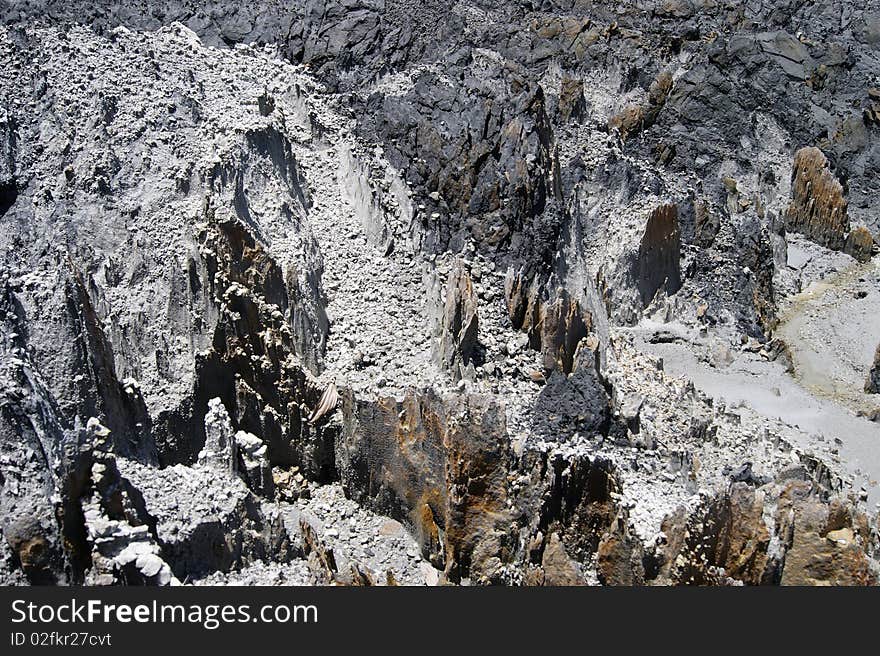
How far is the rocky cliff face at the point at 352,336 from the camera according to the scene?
62.8 feet

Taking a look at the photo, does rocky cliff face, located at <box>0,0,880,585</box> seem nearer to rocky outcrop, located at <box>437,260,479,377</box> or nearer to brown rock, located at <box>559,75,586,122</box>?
rocky outcrop, located at <box>437,260,479,377</box>

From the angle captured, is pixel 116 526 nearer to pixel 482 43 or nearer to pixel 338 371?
pixel 338 371

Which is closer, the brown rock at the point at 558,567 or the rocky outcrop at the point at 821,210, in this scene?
the brown rock at the point at 558,567

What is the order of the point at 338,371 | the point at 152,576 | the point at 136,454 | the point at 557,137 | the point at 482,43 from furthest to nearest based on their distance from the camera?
the point at 482,43
the point at 557,137
the point at 338,371
the point at 136,454
the point at 152,576

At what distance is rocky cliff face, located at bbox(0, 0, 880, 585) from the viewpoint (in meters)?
19.1

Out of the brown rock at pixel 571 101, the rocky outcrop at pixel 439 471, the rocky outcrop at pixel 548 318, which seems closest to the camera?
the rocky outcrop at pixel 439 471

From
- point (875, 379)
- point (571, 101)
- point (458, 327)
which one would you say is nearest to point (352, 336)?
point (458, 327)

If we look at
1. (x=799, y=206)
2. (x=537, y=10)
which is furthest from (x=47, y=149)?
(x=799, y=206)

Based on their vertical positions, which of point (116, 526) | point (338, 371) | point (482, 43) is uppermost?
point (482, 43)

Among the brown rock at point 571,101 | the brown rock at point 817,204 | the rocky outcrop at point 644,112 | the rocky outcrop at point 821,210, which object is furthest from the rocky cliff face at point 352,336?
the brown rock at point 817,204

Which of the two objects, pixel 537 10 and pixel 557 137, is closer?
pixel 557 137

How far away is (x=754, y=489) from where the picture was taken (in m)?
22.2

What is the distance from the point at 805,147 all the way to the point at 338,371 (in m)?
24.8

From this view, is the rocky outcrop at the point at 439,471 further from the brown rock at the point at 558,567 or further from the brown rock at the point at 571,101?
the brown rock at the point at 571,101
